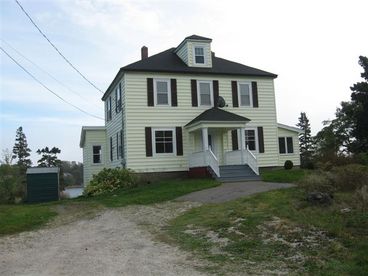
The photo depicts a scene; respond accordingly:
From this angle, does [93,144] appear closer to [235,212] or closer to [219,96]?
[219,96]

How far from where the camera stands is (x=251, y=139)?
94.3ft

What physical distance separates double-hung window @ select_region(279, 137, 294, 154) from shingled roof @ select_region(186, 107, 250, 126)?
5.85 metres

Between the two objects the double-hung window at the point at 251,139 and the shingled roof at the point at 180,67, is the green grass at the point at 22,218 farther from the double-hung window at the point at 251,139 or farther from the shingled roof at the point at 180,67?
the double-hung window at the point at 251,139

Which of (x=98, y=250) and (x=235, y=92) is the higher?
(x=235, y=92)

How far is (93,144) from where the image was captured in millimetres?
33094

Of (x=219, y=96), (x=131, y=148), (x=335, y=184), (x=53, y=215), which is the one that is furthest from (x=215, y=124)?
(x=53, y=215)

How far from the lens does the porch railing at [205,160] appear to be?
24406mm

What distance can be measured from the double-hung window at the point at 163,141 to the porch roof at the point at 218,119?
3.76 feet

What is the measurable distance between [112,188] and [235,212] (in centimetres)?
1212

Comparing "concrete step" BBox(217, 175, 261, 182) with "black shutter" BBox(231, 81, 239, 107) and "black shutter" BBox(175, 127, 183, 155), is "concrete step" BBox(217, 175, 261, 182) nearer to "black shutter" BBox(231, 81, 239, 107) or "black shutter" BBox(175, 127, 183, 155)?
"black shutter" BBox(175, 127, 183, 155)

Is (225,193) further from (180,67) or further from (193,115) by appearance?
(180,67)

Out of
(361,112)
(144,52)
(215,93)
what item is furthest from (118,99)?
(361,112)

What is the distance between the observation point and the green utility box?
2566cm

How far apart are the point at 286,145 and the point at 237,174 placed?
8138 mm
